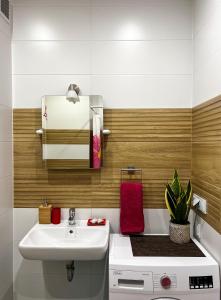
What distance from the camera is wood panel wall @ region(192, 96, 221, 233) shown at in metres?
1.42

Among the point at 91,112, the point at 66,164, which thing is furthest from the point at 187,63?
the point at 66,164

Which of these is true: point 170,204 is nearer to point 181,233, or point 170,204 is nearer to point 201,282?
point 181,233

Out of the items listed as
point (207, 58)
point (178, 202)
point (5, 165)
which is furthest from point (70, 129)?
point (207, 58)

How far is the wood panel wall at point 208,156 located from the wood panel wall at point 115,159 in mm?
122

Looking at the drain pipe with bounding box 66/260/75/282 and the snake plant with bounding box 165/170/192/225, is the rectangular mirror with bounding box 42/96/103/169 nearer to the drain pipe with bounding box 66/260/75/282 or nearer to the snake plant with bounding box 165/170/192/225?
the snake plant with bounding box 165/170/192/225

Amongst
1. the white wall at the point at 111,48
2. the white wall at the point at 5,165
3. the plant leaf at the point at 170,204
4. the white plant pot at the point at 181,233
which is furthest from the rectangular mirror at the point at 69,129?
the white plant pot at the point at 181,233

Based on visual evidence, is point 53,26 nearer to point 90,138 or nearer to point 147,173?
point 90,138

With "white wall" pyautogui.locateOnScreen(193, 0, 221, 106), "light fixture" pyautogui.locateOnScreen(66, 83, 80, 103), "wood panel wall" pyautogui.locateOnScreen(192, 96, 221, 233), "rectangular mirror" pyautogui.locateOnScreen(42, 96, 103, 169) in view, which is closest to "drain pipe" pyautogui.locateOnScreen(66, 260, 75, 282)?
"rectangular mirror" pyautogui.locateOnScreen(42, 96, 103, 169)

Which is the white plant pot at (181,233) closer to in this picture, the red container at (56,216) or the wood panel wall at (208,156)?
the wood panel wall at (208,156)

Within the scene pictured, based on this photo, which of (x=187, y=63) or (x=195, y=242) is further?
(x=187, y=63)

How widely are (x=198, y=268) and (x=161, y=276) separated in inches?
8.3

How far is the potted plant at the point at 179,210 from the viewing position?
167 centimetres

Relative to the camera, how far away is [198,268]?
1.38 m

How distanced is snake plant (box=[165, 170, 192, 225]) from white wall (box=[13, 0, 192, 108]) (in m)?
0.65
